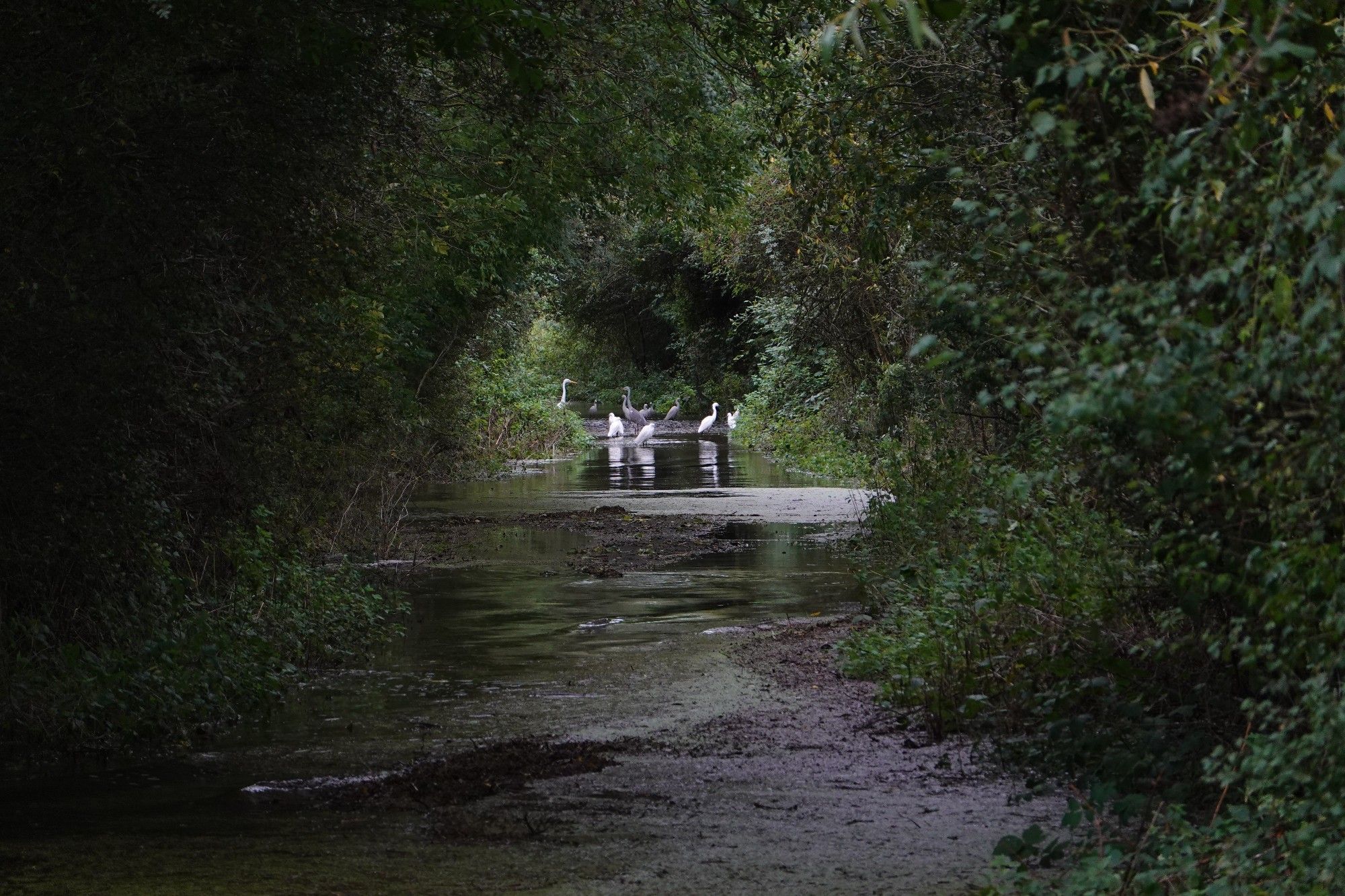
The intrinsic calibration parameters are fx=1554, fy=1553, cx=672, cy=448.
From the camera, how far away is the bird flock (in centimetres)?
4516

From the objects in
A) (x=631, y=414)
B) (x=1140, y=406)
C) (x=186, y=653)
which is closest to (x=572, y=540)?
(x=186, y=653)

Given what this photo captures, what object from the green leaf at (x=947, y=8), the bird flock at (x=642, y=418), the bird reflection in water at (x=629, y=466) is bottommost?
the bird reflection in water at (x=629, y=466)

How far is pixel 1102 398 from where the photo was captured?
4.21 meters

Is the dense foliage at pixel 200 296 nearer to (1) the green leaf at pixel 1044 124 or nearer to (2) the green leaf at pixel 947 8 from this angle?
(2) the green leaf at pixel 947 8

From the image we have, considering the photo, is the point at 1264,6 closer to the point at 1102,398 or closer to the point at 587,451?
the point at 1102,398

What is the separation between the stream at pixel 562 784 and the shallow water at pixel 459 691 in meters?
0.03

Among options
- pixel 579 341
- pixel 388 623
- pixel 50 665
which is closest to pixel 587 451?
pixel 579 341

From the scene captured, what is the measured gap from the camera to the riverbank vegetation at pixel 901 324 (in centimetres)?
457

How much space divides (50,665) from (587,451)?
3328cm

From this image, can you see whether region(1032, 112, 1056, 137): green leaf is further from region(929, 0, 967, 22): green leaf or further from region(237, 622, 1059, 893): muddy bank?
region(237, 622, 1059, 893): muddy bank

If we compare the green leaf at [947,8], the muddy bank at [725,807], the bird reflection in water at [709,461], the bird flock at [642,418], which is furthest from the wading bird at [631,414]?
the green leaf at [947,8]

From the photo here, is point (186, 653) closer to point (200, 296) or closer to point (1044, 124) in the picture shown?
point (200, 296)

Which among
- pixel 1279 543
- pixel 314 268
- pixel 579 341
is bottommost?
pixel 1279 543

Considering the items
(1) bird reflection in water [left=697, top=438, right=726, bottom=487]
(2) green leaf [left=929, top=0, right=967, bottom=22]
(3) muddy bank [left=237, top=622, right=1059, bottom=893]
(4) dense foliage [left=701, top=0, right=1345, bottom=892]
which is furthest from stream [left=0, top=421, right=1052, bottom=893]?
(1) bird reflection in water [left=697, top=438, right=726, bottom=487]
